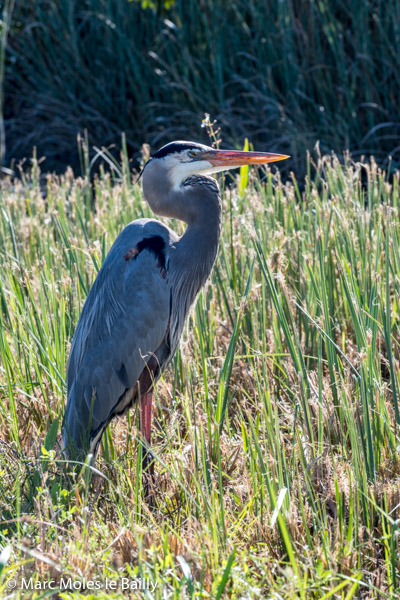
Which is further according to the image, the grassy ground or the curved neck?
the curved neck

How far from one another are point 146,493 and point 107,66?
5.65 m

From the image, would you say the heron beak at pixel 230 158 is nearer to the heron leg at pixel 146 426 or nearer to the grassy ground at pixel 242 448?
the grassy ground at pixel 242 448

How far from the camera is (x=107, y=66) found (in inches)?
289

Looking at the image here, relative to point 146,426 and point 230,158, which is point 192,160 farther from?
point 146,426

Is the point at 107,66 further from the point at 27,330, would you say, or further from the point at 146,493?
the point at 146,493

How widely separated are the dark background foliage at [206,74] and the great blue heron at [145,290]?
3153 millimetres

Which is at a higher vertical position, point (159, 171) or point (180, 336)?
point (159, 171)

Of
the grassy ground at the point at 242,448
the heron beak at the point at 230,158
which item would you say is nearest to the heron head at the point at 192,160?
the heron beak at the point at 230,158

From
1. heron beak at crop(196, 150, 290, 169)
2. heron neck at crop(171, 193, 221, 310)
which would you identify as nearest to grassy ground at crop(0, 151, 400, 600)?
heron neck at crop(171, 193, 221, 310)

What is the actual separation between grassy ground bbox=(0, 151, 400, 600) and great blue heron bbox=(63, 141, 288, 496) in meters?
0.10

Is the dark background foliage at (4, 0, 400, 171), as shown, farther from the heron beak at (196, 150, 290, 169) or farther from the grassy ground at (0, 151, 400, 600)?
the heron beak at (196, 150, 290, 169)

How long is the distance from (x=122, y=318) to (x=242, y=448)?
625 millimetres

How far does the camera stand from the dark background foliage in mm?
6051

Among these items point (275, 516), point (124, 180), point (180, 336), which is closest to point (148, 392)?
point (180, 336)
